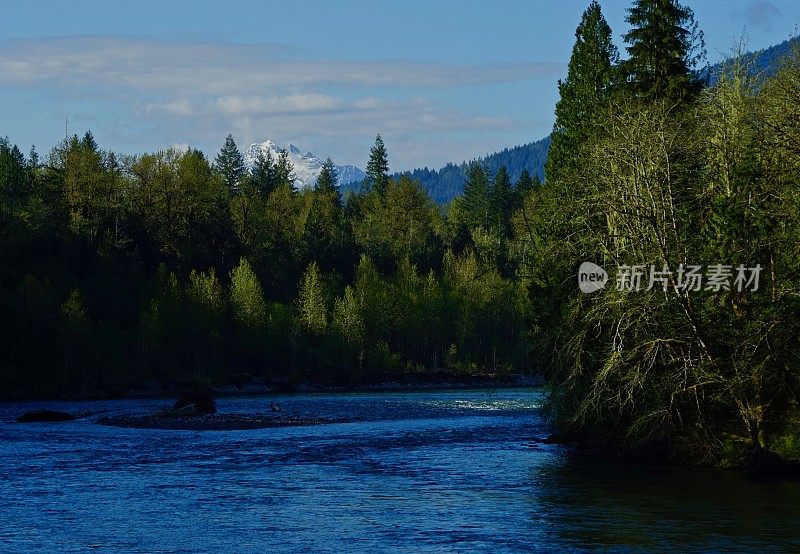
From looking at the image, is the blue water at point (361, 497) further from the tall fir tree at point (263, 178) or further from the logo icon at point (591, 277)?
the tall fir tree at point (263, 178)

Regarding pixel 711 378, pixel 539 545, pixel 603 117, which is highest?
pixel 603 117

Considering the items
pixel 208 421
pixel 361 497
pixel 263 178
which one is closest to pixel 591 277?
pixel 361 497

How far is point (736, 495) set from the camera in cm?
3353

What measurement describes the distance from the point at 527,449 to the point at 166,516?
71.1 ft

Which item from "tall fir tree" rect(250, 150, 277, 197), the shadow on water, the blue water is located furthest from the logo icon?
"tall fir tree" rect(250, 150, 277, 197)

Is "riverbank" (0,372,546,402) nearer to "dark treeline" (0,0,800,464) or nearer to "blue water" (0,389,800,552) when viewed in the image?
"dark treeline" (0,0,800,464)

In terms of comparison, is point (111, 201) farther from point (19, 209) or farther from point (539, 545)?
point (539, 545)

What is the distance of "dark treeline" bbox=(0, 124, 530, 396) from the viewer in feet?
333

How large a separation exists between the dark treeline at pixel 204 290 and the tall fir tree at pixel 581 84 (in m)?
49.1

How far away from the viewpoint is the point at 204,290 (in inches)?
4663

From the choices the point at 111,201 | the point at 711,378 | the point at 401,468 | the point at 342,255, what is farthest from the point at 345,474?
the point at 342,255

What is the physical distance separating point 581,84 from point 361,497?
93.6 ft

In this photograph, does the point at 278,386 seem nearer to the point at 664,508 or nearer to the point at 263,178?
the point at 664,508

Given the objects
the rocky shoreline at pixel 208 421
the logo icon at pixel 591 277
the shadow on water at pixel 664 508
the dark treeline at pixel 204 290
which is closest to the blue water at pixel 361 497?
the shadow on water at pixel 664 508
